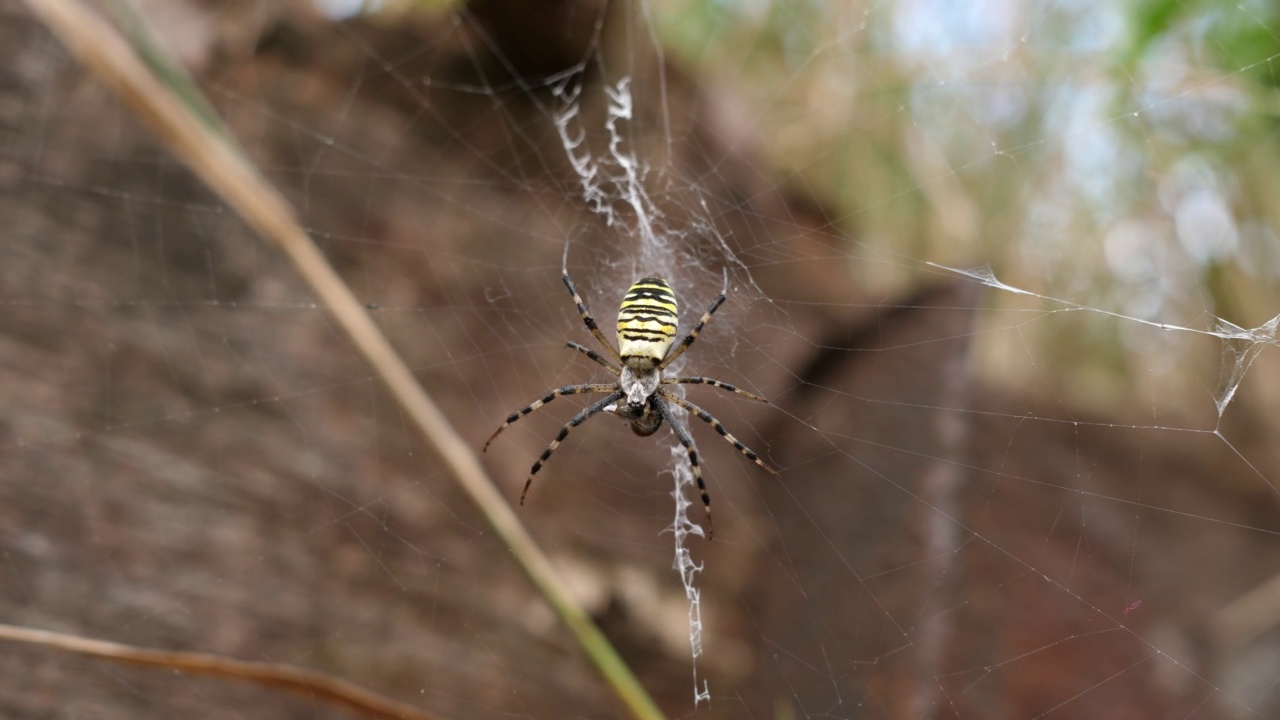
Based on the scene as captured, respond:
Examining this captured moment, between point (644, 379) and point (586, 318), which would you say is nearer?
point (586, 318)

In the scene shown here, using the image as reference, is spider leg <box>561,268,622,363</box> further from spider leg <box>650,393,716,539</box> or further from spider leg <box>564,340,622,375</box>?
spider leg <box>650,393,716,539</box>

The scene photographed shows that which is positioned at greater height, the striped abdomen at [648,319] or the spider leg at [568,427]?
the striped abdomen at [648,319]

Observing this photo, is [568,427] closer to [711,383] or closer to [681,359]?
[711,383]

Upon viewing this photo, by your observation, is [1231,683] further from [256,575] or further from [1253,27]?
[256,575]

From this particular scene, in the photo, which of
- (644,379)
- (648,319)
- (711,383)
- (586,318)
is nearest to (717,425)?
(711,383)

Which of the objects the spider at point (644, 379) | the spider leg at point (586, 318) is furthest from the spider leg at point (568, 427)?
the spider leg at point (586, 318)

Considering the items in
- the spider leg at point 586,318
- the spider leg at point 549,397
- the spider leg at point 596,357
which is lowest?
the spider leg at point 549,397

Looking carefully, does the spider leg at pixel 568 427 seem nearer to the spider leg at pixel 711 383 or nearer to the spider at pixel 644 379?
the spider at pixel 644 379

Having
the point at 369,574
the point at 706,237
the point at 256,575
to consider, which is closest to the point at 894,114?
the point at 706,237
